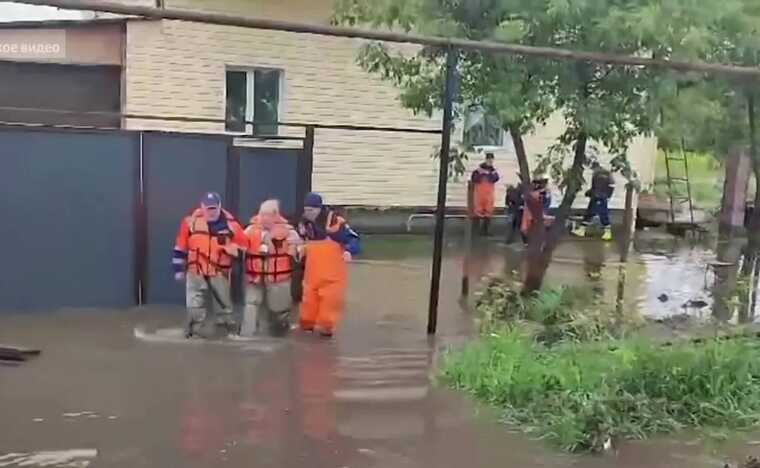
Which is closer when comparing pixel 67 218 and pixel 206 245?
pixel 206 245

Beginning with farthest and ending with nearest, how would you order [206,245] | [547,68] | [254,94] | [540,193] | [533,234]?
1. [254,94]
2. [540,193]
3. [533,234]
4. [547,68]
5. [206,245]

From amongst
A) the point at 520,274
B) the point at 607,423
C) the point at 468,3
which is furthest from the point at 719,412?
the point at 520,274

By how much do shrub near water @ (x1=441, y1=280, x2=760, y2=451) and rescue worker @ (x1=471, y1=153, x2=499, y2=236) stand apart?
919 centimetres

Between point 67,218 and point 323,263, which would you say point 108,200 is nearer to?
point 67,218

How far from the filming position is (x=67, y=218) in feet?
32.2

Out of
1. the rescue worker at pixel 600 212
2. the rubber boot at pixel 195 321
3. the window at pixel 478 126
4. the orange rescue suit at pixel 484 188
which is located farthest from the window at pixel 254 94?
the rubber boot at pixel 195 321

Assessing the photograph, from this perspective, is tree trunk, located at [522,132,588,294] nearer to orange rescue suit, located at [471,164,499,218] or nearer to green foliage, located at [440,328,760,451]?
green foliage, located at [440,328,760,451]

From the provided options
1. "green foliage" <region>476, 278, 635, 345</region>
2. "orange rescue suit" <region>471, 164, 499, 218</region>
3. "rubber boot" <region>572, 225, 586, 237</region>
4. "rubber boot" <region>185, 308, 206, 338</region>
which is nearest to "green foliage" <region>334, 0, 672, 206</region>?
"green foliage" <region>476, 278, 635, 345</region>

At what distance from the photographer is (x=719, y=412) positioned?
259 inches

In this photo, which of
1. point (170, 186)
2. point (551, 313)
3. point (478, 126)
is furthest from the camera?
point (478, 126)

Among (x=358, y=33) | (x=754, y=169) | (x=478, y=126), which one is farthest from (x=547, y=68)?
(x=754, y=169)

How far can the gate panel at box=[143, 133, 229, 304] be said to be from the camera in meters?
10.1

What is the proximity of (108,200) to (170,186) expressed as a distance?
0.60 metres

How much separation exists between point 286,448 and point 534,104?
517 cm
